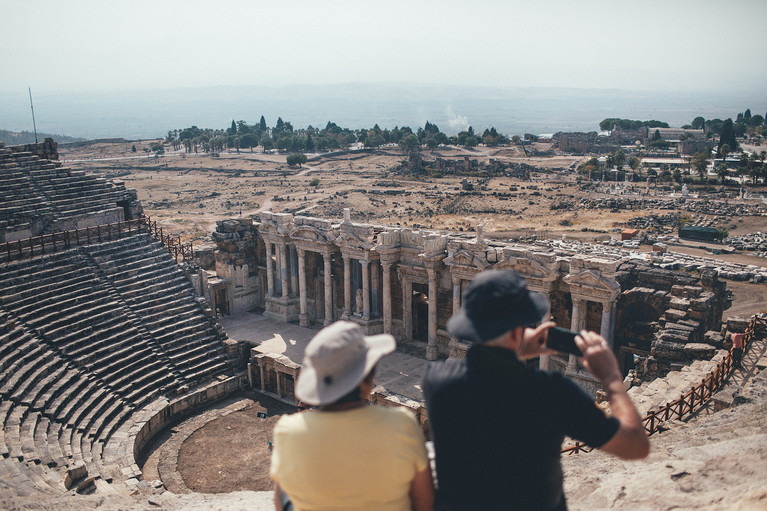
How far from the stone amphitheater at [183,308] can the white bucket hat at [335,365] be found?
10.5 m

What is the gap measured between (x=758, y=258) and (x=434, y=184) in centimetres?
4835

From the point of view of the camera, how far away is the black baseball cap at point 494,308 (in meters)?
4.69

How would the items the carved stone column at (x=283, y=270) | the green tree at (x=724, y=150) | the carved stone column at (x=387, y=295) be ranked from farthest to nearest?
the green tree at (x=724, y=150)
the carved stone column at (x=283, y=270)
the carved stone column at (x=387, y=295)

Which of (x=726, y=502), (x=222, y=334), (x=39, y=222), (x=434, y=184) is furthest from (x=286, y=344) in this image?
(x=434, y=184)

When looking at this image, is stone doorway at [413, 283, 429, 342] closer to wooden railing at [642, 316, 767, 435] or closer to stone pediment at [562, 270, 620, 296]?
stone pediment at [562, 270, 620, 296]

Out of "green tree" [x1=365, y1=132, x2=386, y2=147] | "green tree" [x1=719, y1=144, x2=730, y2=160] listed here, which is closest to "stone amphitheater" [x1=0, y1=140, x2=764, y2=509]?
"green tree" [x1=719, y1=144, x2=730, y2=160]

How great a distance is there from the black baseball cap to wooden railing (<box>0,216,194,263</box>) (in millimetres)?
25750

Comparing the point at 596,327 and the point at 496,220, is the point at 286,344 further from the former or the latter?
the point at 496,220

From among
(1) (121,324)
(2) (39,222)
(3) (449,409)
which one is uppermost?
(3) (449,409)

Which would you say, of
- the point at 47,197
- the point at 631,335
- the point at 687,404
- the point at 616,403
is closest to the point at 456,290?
the point at 631,335

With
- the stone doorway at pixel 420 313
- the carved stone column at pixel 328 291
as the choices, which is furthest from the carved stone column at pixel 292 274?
the stone doorway at pixel 420 313

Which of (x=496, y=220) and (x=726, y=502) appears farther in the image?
(x=496, y=220)

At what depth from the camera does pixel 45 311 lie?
80.4 ft

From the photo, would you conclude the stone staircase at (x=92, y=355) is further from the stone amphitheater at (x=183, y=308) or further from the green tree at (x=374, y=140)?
the green tree at (x=374, y=140)
